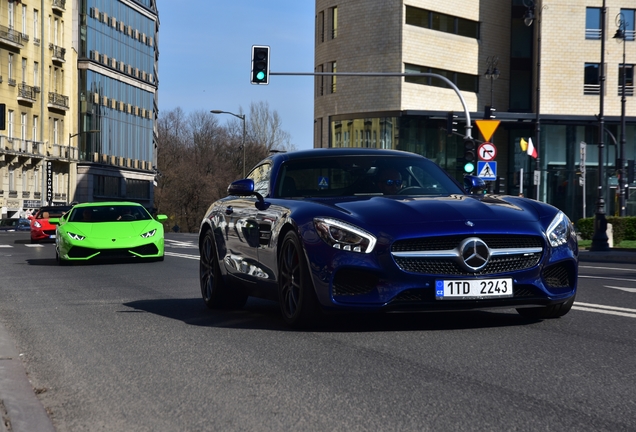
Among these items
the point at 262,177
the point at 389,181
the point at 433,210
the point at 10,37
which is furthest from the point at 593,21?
the point at 433,210

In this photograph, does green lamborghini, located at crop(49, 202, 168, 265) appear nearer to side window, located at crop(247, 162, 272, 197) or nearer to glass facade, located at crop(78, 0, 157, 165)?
side window, located at crop(247, 162, 272, 197)

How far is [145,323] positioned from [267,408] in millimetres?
4071

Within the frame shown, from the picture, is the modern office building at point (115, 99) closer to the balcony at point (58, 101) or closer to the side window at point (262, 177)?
the balcony at point (58, 101)

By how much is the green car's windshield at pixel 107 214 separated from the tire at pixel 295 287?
13748mm

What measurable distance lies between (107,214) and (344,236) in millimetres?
14814

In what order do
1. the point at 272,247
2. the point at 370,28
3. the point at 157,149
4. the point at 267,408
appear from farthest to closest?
the point at 157,149 < the point at 370,28 < the point at 272,247 < the point at 267,408

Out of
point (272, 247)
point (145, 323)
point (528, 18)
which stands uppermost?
point (528, 18)

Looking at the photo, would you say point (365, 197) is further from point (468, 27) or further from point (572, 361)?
point (468, 27)

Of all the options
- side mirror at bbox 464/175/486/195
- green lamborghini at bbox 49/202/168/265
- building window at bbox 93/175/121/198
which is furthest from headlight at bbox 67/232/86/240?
building window at bbox 93/175/121/198

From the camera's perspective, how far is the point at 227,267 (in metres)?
9.73

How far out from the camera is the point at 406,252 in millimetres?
7539

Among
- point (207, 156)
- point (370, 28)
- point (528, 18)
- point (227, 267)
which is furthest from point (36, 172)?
point (227, 267)

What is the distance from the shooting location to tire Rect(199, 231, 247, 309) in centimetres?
995

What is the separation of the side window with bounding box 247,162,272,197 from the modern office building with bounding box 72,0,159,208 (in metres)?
74.2
